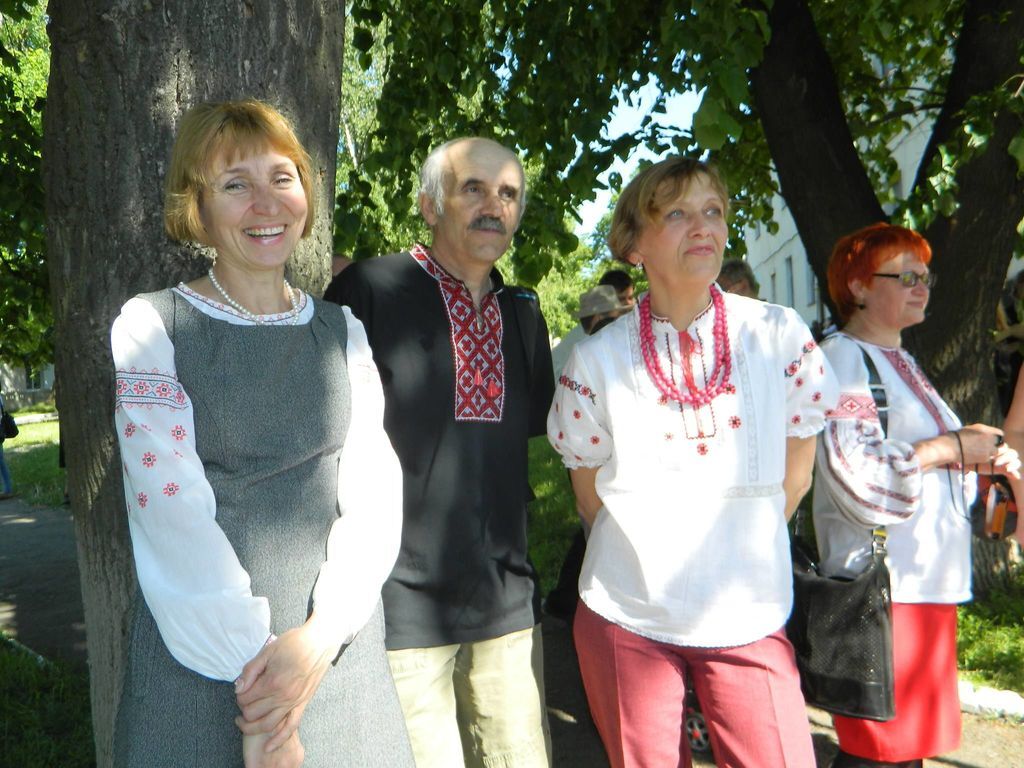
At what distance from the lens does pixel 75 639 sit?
581 centimetres

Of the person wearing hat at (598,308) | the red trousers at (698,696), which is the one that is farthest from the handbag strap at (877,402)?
the person wearing hat at (598,308)

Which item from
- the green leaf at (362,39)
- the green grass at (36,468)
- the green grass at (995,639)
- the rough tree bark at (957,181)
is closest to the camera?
the green grass at (995,639)

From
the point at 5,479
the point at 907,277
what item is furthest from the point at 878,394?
the point at 5,479

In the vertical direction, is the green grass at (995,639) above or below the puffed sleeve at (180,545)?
below

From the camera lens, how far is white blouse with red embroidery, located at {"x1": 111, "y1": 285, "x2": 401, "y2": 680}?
5.10 ft

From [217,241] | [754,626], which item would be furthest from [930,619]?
[217,241]

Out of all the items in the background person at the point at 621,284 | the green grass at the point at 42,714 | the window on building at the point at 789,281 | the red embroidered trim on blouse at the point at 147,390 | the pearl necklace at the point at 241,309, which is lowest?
the green grass at the point at 42,714

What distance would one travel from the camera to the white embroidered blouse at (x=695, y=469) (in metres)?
2.14

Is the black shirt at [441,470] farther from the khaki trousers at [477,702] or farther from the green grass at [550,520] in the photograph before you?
the green grass at [550,520]

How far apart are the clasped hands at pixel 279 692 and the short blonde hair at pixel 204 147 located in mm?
797

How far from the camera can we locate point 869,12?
5.26 metres

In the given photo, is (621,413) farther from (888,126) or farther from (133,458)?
(888,126)

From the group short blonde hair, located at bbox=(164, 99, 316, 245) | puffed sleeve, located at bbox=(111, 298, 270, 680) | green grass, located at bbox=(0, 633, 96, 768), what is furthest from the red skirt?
green grass, located at bbox=(0, 633, 96, 768)

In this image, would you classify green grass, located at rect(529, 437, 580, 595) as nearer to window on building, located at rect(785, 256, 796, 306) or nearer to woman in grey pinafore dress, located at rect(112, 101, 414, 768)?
woman in grey pinafore dress, located at rect(112, 101, 414, 768)
